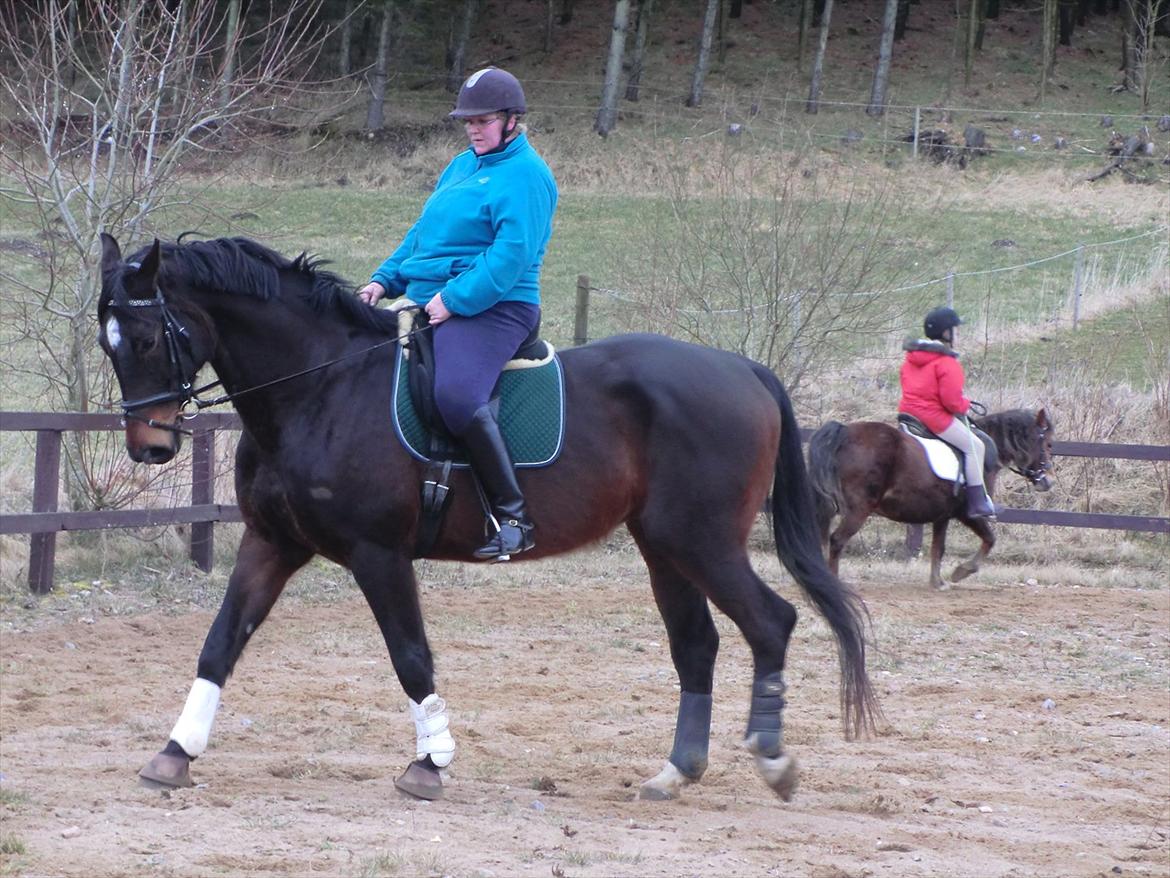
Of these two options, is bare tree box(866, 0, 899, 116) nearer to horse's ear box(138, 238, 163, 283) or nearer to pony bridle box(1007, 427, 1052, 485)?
pony bridle box(1007, 427, 1052, 485)

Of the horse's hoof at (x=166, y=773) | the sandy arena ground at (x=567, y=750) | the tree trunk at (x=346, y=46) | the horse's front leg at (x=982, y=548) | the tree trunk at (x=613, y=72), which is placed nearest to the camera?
the sandy arena ground at (x=567, y=750)

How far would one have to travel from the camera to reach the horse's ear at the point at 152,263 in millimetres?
5117

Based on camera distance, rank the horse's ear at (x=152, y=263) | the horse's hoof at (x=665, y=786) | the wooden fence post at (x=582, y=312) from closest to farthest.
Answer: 1. the horse's ear at (x=152, y=263)
2. the horse's hoof at (x=665, y=786)
3. the wooden fence post at (x=582, y=312)

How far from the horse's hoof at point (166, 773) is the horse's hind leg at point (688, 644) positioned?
2.10 metres

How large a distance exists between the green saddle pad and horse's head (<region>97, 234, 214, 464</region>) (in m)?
0.89

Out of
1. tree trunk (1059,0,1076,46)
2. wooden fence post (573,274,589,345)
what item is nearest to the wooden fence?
wooden fence post (573,274,589,345)

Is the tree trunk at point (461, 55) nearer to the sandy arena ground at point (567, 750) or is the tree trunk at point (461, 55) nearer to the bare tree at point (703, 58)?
the bare tree at point (703, 58)

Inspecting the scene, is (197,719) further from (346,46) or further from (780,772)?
(346,46)

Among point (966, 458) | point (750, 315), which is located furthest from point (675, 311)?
point (966, 458)

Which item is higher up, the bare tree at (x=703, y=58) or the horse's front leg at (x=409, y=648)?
the bare tree at (x=703, y=58)

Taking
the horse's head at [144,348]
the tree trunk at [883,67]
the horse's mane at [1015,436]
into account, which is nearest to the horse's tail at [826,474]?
the horse's mane at [1015,436]

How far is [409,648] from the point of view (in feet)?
18.2

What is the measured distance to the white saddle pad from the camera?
1210cm

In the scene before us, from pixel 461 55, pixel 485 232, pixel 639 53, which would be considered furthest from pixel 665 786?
pixel 461 55
